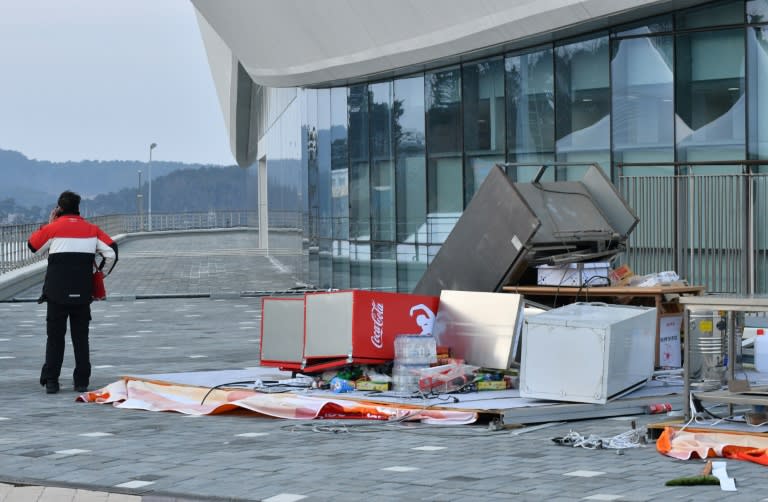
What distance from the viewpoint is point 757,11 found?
17203 mm

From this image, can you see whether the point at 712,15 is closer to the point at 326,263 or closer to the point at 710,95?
the point at 710,95

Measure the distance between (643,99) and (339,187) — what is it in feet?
31.9

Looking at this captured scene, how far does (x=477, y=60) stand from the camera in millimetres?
22266

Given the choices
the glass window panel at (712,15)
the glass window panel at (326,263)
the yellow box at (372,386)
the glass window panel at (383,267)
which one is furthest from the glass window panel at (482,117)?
the yellow box at (372,386)

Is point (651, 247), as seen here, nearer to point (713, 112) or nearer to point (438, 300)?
point (713, 112)

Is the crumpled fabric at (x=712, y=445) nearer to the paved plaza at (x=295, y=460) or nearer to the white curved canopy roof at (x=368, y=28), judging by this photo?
the paved plaza at (x=295, y=460)

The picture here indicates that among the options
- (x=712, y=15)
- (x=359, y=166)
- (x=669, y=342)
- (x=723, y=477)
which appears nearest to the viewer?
(x=723, y=477)

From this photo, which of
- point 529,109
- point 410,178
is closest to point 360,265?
point 410,178

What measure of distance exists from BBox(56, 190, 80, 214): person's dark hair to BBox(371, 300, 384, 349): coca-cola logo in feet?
12.3

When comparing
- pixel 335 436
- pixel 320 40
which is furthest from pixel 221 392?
pixel 320 40

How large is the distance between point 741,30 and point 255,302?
11613 millimetres

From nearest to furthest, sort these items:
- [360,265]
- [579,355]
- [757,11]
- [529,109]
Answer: [579,355]
[757,11]
[529,109]
[360,265]

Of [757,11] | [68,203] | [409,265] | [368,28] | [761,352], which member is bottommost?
[761,352]

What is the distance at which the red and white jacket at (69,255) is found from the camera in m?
12.1
